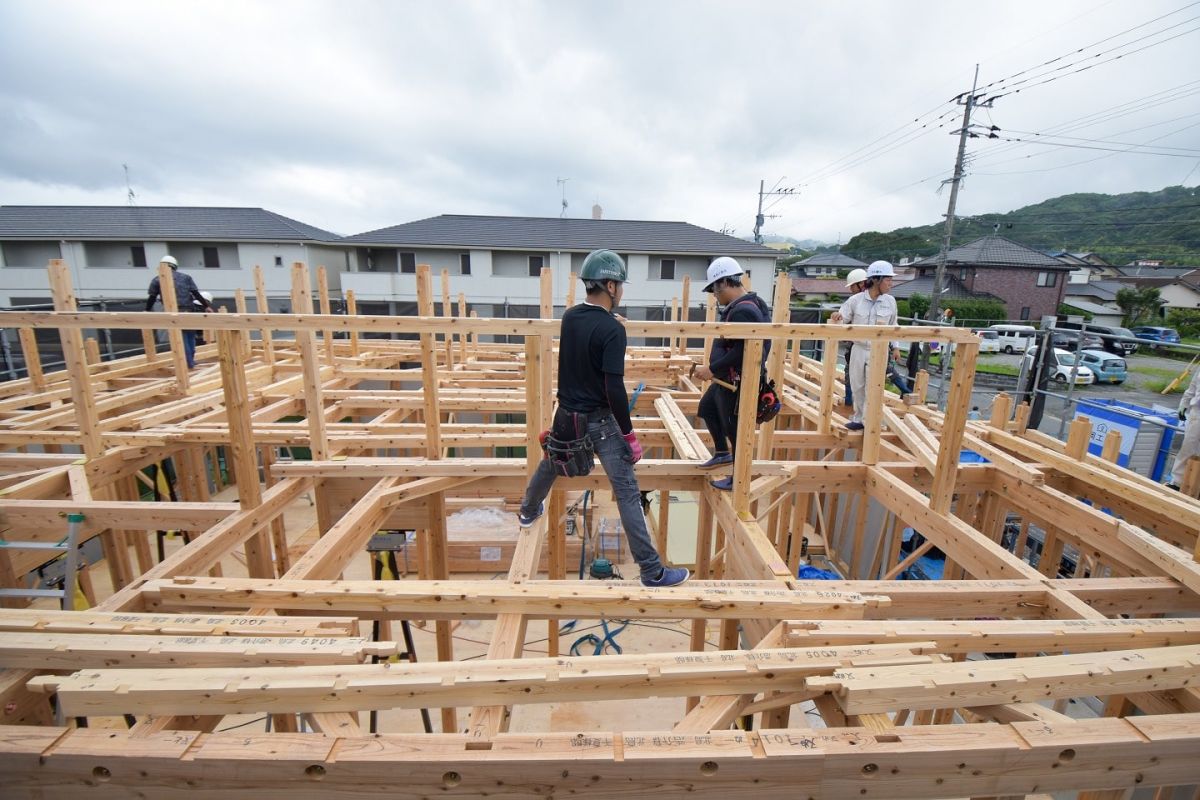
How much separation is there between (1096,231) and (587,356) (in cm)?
9750

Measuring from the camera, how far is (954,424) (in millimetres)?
3549

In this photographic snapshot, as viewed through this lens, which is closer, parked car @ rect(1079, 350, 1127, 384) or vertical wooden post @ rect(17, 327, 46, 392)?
vertical wooden post @ rect(17, 327, 46, 392)

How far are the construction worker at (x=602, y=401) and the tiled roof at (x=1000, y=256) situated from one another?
3842 cm

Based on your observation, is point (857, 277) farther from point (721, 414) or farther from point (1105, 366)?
point (1105, 366)

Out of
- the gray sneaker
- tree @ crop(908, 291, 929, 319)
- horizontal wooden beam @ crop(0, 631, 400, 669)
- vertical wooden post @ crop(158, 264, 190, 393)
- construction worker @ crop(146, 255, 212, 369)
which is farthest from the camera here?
tree @ crop(908, 291, 929, 319)

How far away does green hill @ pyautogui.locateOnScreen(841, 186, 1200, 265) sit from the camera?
61031 mm

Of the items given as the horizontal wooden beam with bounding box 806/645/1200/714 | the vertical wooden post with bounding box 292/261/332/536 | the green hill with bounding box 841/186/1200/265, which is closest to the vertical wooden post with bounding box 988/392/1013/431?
the horizontal wooden beam with bounding box 806/645/1200/714

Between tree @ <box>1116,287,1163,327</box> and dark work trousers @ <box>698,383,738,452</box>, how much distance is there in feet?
157

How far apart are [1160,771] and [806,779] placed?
4.64 ft

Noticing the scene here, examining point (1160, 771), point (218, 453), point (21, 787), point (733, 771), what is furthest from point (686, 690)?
point (218, 453)

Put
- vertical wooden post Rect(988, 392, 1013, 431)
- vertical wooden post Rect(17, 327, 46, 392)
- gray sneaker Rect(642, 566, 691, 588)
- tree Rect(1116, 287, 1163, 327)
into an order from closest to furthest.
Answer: gray sneaker Rect(642, 566, 691, 588) < vertical wooden post Rect(988, 392, 1013, 431) < vertical wooden post Rect(17, 327, 46, 392) < tree Rect(1116, 287, 1163, 327)

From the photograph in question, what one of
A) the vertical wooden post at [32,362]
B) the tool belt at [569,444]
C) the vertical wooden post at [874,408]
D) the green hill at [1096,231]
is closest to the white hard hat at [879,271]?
the vertical wooden post at [874,408]

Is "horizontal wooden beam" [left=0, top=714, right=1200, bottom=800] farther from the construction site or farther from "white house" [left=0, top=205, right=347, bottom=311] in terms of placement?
"white house" [left=0, top=205, right=347, bottom=311]

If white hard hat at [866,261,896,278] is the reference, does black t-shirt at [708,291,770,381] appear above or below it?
below
